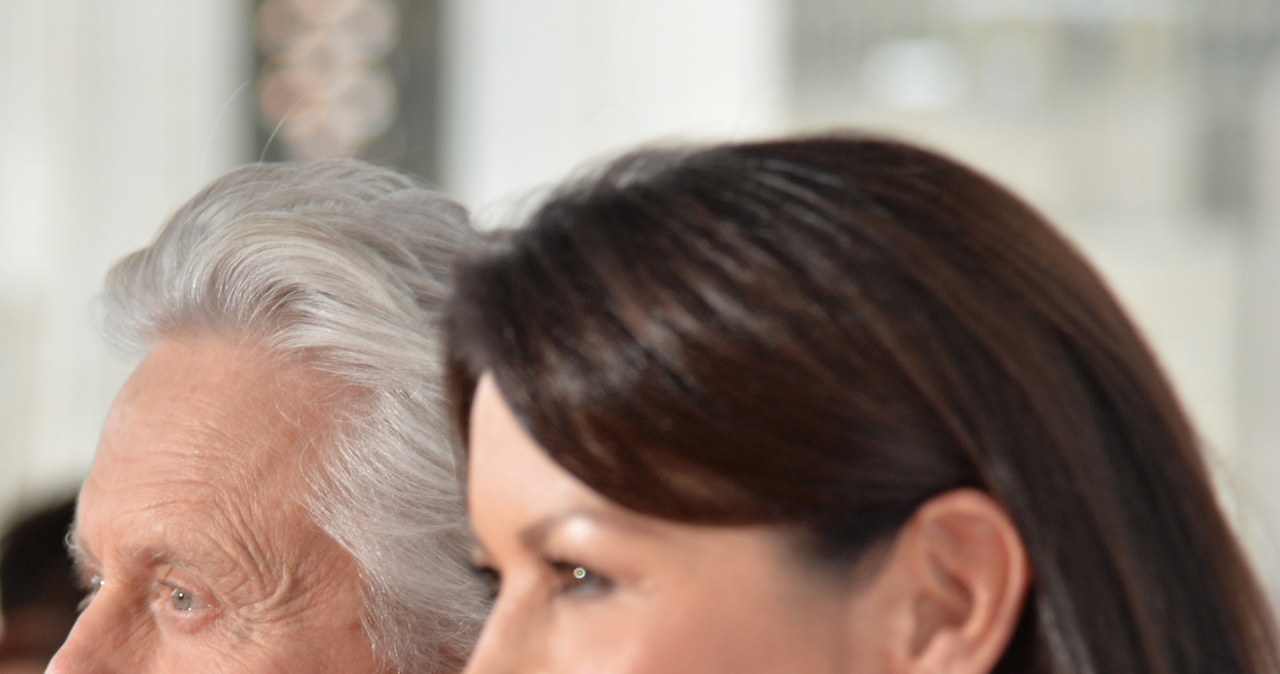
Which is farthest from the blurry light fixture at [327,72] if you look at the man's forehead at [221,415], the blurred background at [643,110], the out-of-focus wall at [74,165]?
the man's forehead at [221,415]

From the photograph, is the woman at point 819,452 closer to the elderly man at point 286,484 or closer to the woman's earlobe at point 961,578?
the woman's earlobe at point 961,578

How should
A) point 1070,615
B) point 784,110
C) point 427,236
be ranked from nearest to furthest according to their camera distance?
1. point 1070,615
2. point 427,236
3. point 784,110

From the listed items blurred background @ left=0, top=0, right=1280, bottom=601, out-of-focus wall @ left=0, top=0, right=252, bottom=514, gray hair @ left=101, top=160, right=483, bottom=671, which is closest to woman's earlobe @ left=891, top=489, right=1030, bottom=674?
gray hair @ left=101, top=160, right=483, bottom=671

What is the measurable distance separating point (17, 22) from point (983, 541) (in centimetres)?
416

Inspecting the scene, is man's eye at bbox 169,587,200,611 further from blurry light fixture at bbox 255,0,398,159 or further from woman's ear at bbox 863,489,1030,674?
blurry light fixture at bbox 255,0,398,159

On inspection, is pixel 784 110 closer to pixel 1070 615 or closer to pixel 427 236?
pixel 427 236

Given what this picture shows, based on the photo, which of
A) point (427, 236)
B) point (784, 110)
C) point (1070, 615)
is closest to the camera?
point (1070, 615)

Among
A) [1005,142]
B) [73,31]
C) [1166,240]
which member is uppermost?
[73,31]

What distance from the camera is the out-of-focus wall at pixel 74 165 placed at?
4.25 metres

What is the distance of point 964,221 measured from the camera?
3.32 feet

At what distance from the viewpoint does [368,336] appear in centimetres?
151

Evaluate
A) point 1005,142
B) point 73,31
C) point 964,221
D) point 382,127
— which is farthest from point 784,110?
point 964,221

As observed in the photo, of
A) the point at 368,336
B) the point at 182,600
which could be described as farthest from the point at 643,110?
the point at 182,600

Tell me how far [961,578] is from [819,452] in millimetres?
142
